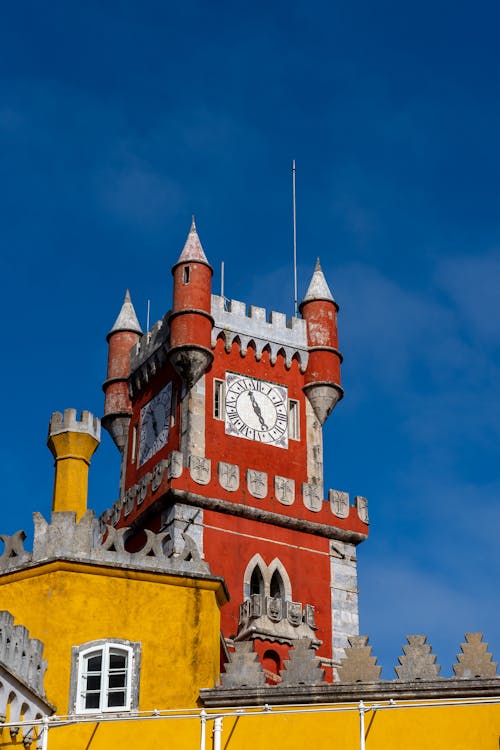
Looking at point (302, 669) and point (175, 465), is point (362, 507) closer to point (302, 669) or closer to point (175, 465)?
point (175, 465)

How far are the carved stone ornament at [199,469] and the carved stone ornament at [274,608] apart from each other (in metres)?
4.17

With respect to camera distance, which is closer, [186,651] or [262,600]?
[186,651]

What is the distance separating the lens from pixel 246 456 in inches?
1779

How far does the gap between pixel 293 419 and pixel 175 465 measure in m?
5.47

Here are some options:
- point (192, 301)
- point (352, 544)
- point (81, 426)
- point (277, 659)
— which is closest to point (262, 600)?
point (277, 659)

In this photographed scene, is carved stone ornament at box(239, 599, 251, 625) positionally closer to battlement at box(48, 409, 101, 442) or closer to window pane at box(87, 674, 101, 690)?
battlement at box(48, 409, 101, 442)

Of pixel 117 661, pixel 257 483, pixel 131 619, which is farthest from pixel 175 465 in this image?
pixel 117 661

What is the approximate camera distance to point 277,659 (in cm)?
4131

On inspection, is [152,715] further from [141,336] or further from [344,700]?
[141,336]

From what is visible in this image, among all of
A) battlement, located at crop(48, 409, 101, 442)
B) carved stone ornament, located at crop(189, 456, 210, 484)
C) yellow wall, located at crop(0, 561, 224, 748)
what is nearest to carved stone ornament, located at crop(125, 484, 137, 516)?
carved stone ornament, located at crop(189, 456, 210, 484)

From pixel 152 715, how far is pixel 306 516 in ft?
68.0

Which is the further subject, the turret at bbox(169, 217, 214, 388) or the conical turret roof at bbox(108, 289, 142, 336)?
the conical turret roof at bbox(108, 289, 142, 336)

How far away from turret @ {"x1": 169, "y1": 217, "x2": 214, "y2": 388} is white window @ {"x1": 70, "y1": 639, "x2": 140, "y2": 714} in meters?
20.6

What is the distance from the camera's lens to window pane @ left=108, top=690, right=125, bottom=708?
24797 mm
